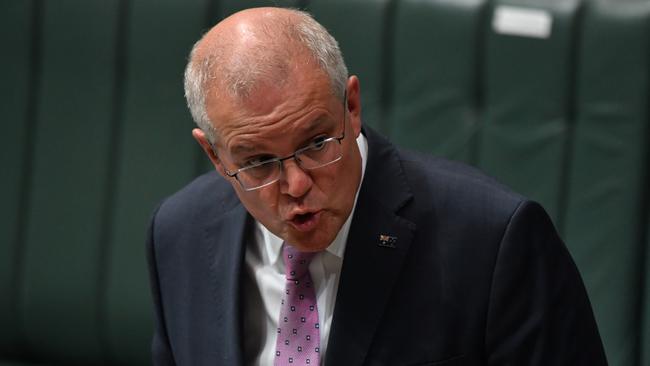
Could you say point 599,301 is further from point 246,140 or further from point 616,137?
point 246,140

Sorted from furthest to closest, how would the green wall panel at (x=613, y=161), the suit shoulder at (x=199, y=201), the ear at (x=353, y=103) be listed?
the green wall panel at (x=613, y=161) < the suit shoulder at (x=199, y=201) < the ear at (x=353, y=103)

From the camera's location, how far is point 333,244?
65.3 inches

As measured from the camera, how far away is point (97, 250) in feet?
8.36

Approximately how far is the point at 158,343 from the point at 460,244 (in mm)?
565

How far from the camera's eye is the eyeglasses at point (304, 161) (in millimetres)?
1455

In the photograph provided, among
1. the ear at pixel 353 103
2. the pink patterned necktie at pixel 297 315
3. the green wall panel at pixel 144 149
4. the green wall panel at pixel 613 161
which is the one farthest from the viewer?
the green wall panel at pixel 144 149

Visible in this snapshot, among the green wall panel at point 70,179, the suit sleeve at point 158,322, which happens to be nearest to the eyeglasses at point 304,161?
the suit sleeve at point 158,322

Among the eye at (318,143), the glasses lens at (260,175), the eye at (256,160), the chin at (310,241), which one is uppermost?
the eye at (318,143)

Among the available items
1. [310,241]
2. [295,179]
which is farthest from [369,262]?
[295,179]

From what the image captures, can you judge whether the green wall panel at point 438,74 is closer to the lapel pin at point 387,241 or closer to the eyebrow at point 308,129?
the lapel pin at point 387,241

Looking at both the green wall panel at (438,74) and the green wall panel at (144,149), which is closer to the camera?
the green wall panel at (438,74)

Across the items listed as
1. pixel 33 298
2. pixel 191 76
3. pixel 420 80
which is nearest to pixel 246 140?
pixel 191 76

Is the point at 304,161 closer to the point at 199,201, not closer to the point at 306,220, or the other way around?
the point at 306,220

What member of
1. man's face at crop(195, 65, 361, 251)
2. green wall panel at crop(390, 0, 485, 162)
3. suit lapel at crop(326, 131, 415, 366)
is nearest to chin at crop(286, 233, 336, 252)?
man's face at crop(195, 65, 361, 251)
